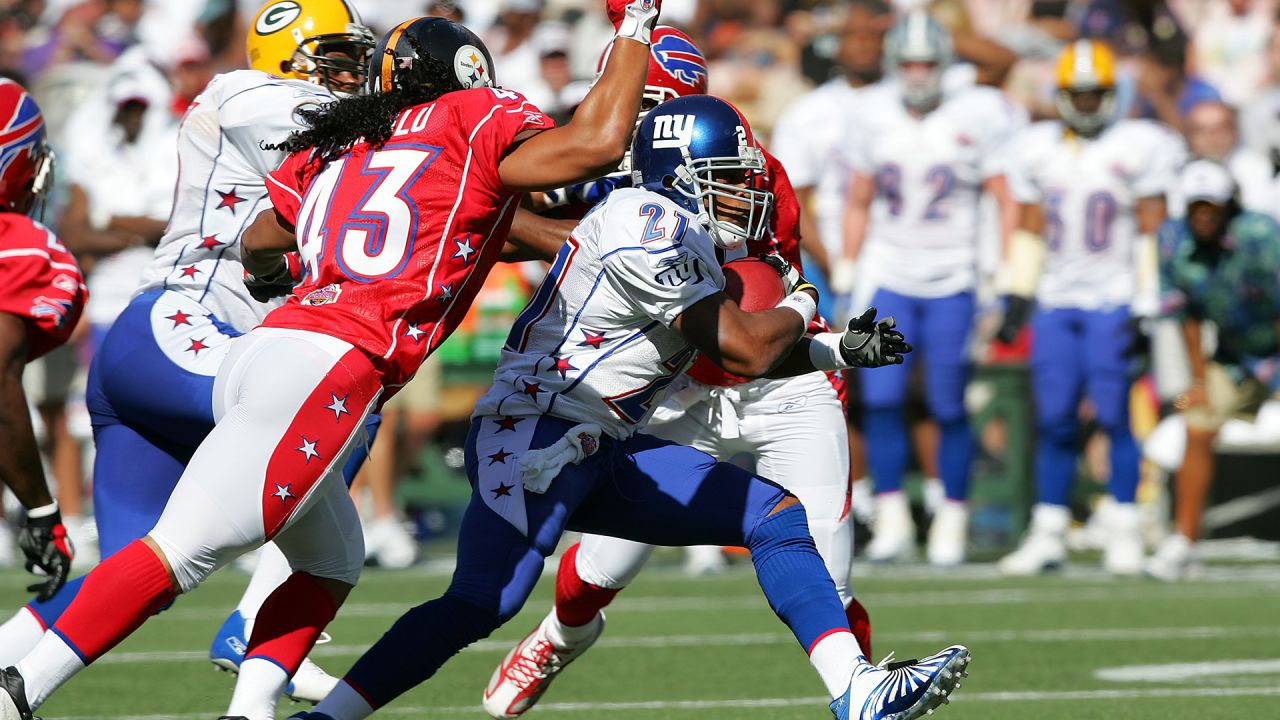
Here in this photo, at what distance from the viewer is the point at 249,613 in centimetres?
525

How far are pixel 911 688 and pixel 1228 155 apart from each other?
23.4 ft

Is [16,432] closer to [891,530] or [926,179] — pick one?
[891,530]

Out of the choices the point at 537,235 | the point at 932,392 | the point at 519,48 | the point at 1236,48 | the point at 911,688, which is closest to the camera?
the point at 911,688

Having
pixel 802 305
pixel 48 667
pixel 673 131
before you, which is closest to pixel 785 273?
pixel 802 305

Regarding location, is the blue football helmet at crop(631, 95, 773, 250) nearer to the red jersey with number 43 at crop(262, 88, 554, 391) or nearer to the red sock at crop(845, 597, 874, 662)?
the red jersey with number 43 at crop(262, 88, 554, 391)

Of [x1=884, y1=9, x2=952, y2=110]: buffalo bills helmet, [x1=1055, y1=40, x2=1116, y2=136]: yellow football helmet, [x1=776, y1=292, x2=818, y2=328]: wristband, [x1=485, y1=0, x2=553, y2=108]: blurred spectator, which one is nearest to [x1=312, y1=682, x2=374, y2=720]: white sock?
[x1=776, y1=292, x2=818, y2=328]: wristband

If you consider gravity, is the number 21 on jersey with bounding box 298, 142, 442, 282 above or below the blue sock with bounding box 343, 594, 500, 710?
A: above

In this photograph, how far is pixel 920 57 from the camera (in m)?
9.84

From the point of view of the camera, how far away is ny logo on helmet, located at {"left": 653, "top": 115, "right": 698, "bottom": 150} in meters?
4.52

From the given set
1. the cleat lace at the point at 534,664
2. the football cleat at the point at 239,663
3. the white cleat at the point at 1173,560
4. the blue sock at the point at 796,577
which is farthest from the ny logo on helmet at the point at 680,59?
the white cleat at the point at 1173,560

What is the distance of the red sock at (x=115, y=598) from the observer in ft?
13.1

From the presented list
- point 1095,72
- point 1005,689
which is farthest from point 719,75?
point 1005,689

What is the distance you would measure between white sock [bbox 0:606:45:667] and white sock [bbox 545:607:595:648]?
1381mm

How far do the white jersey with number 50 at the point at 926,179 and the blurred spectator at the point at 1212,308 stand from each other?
1005 mm
